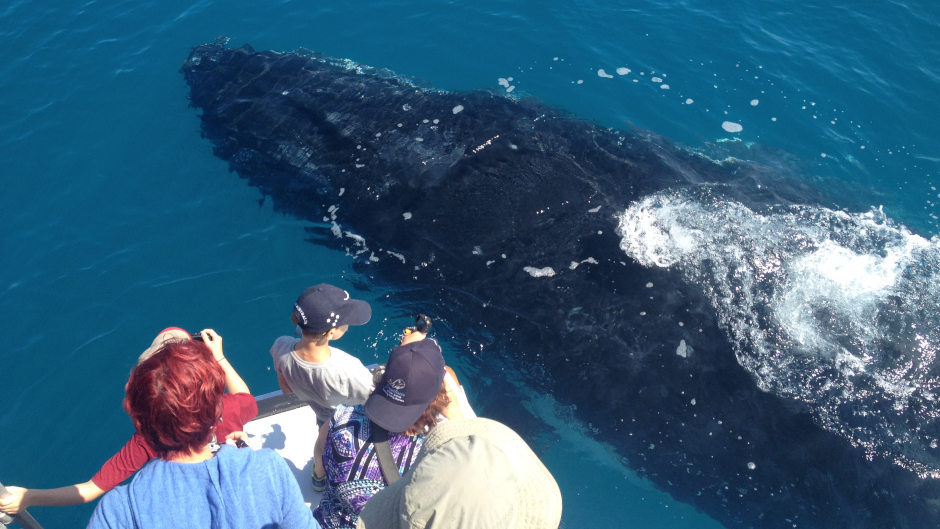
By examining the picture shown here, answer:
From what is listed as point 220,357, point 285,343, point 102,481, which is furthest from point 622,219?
point 102,481

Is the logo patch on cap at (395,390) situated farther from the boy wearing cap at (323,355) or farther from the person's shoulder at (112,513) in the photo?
the person's shoulder at (112,513)

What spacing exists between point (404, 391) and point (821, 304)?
15.7 ft

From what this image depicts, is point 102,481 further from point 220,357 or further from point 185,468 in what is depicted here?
point 185,468

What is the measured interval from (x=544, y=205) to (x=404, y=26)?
6.79m

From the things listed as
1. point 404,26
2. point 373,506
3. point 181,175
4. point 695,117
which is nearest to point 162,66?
point 181,175

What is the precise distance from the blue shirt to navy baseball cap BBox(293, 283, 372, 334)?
155 centimetres

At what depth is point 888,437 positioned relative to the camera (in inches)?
223

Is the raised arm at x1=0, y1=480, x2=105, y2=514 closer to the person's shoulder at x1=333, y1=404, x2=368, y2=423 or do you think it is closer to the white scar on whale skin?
the person's shoulder at x1=333, y1=404, x2=368, y2=423

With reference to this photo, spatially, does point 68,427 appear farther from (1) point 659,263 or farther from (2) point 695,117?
(2) point 695,117

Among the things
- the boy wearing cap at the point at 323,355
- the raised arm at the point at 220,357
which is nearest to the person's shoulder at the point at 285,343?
the boy wearing cap at the point at 323,355

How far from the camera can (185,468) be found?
298 centimetres

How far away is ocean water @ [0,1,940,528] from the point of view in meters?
6.11

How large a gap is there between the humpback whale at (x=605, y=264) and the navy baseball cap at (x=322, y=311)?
2.57 metres

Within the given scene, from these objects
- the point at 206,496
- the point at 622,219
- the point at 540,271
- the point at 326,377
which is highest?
the point at 206,496
